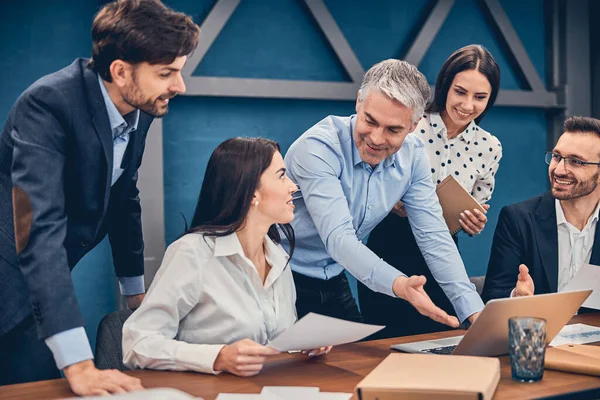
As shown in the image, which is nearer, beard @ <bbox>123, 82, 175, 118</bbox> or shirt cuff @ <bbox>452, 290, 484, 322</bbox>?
beard @ <bbox>123, 82, 175, 118</bbox>

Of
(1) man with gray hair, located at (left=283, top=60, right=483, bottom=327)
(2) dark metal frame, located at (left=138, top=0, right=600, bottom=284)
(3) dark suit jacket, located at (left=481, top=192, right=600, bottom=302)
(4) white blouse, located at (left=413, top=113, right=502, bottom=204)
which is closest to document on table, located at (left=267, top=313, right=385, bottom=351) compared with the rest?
(1) man with gray hair, located at (left=283, top=60, right=483, bottom=327)

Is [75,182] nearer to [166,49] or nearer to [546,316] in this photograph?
[166,49]

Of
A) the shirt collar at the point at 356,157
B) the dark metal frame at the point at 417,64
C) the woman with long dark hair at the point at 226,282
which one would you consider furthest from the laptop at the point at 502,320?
the dark metal frame at the point at 417,64

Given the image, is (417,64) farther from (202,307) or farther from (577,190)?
(202,307)

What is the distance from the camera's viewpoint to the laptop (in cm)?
157

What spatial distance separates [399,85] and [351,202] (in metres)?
0.44

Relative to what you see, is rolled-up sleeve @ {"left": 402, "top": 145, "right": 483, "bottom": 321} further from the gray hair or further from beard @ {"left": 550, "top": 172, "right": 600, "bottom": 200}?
beard @ {"left": 550, "top": 172, "right": 600, "bottom": 200}

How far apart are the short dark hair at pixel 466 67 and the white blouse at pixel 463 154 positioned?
0.09m

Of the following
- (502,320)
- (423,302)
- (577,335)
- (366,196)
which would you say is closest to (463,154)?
(366,196)

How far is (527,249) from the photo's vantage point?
2.57m

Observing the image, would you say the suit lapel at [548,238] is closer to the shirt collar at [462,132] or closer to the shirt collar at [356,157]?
the shirt collar at [462,132]

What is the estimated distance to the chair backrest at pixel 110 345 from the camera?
6.22 feet

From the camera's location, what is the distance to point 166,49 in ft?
5.28

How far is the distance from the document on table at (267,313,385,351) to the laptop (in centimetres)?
24
